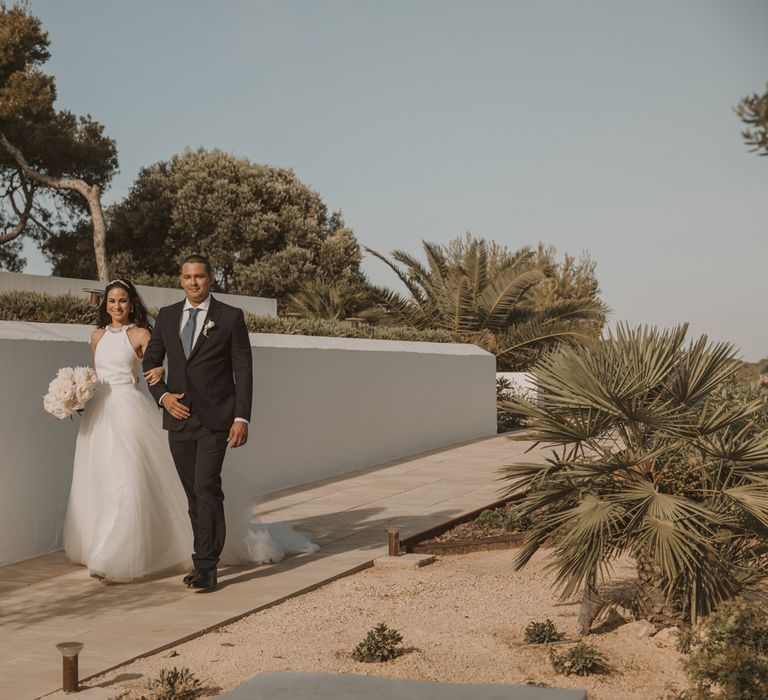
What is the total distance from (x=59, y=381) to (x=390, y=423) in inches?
332

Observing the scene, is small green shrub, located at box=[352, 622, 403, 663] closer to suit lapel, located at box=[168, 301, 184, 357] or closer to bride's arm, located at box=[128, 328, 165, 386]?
suit lapel, located at box=[168, 301, 184, 357]

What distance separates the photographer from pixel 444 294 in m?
23.4

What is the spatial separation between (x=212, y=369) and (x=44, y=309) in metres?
3.64

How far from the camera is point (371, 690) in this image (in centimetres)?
336

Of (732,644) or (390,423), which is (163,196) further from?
(732,644)

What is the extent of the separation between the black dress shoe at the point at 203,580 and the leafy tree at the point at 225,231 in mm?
26992

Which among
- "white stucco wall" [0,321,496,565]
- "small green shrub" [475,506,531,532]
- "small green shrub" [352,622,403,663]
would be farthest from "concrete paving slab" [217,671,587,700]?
"small green shrub" [475,506,531,532]

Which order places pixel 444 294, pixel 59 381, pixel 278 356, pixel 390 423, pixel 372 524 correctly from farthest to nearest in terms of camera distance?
pixel 444 294, pixel 390 423, pixel 278 356, pixel 372 524, pixel 59 381

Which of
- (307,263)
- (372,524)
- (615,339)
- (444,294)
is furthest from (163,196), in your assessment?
(615,339)

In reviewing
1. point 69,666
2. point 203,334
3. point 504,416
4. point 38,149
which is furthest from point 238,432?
point 38,149

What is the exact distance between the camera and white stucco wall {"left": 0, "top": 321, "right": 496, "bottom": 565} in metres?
7.61

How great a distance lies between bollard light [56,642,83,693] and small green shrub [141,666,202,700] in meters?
0.34

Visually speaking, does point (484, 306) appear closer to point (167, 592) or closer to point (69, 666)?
point (167, 592)

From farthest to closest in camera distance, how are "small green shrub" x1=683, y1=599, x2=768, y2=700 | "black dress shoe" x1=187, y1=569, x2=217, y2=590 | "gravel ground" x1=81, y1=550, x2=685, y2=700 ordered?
"black dress shoe" x1=187, y1=569, x2=217, y2=590, "gravel ground" x1=81, y1=550, x2=685, y2=700, "small green shrub" x1=683, y1=599, x2=768, y2=700
